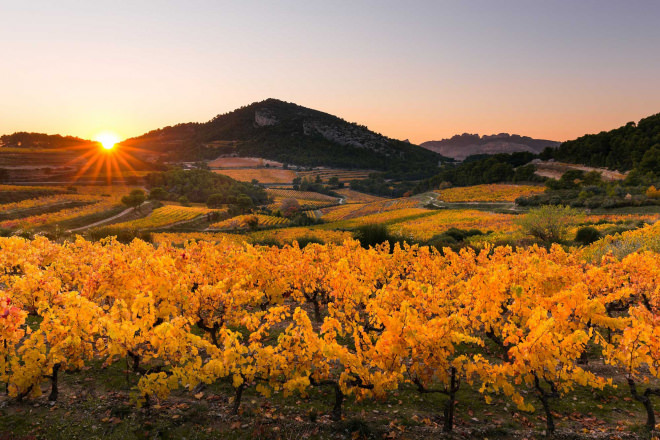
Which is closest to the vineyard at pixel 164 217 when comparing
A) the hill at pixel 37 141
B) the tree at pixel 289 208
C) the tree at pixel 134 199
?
the tree at pixel 134 199

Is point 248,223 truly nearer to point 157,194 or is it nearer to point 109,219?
point 109,219

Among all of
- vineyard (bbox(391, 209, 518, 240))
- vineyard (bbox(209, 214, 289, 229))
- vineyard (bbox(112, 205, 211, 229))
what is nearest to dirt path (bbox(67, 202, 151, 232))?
vineyard (bbox(112, 205, 211, 229))

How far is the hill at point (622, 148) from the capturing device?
95500 mm

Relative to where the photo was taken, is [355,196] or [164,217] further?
[355,196]

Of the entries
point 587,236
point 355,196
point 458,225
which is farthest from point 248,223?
point 355,196

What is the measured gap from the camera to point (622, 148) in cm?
10981

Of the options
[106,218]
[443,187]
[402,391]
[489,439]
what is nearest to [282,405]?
[402,391]

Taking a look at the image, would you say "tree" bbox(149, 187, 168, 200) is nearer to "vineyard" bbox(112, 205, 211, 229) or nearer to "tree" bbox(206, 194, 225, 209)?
"tree" bbox(206, 194, 225, 209)

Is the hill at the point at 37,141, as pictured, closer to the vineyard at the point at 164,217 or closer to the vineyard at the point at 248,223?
the vineyard at the point at 164,217

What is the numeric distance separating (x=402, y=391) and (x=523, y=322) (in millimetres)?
4570

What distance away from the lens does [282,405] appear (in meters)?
10.2

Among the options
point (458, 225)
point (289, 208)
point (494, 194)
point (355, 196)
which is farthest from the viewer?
point (355, 196)

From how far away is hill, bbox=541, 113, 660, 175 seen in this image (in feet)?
313

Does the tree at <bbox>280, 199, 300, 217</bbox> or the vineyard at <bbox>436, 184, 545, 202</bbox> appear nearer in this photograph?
the vineyard at <bbox>436, 184, 545, 202</bbox>
